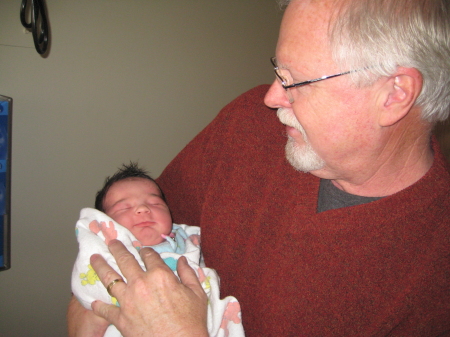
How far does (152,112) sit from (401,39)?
176 centimetres

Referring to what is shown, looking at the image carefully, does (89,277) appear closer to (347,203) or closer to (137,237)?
(137,237)

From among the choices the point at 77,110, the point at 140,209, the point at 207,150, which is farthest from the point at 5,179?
the point at 207,150

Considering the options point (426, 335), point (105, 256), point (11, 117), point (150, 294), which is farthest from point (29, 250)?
point (426, 335)

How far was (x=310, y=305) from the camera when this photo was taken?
0.89 meters

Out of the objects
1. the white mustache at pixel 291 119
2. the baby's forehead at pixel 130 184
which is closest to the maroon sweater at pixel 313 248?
the white mustache at pixel 291 119

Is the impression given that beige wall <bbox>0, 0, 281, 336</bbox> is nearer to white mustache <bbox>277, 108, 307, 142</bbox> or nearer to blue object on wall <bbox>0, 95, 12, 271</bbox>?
blue object on wall <bbox>0, 95, 12, 271</bbox>

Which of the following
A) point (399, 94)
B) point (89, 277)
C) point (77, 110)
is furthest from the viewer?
point (77, 110)

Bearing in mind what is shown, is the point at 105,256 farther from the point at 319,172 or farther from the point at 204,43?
the point at 204,43

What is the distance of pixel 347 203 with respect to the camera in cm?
97

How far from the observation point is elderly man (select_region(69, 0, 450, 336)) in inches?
29.7

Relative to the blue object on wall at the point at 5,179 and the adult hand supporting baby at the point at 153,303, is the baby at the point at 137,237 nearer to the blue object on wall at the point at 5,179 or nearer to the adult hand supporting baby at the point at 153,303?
the adult hand supporting baby at the point at 153,303

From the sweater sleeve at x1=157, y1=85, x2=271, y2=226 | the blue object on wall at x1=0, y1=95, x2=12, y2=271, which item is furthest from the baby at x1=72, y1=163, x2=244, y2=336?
the blue object on wall at x1=0, y1=95, x2=12, y2=271

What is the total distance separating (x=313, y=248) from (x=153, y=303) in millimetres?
491

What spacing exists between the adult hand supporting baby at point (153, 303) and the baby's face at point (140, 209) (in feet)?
0.94
